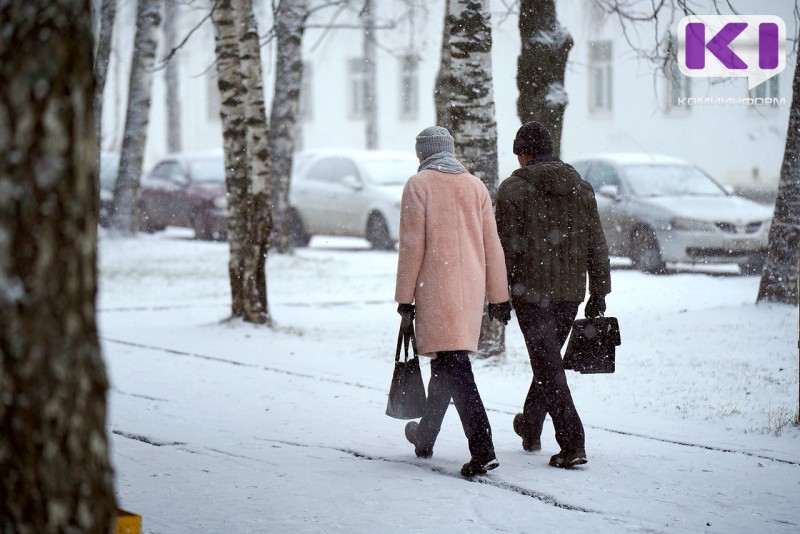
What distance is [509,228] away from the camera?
6.31 m

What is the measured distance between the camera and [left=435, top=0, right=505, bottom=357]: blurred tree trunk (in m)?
9.91

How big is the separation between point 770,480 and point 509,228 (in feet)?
5.49

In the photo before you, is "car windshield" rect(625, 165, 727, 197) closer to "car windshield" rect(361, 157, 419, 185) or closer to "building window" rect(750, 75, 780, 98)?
"car windshield" rect(361, 157, 419, 185)

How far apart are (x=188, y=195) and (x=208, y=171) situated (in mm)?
678

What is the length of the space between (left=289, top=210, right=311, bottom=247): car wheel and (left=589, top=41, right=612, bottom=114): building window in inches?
458

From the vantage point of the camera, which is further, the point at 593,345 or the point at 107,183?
the point at 107,183

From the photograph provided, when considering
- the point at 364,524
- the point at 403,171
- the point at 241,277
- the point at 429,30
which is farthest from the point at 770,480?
the point at 429,30

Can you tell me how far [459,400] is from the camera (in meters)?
6.04

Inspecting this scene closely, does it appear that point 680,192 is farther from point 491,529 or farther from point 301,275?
point 491,529

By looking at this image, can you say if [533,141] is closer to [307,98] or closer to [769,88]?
[769,88]

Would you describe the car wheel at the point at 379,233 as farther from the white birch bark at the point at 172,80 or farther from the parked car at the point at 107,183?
the white birch bark at the point at 172,80

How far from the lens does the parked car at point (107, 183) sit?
26.3 m

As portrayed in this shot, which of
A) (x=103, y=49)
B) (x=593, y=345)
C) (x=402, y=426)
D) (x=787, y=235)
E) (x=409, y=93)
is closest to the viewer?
(x=593, y=345)

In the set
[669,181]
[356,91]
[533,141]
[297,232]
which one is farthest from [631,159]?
[356,91]
